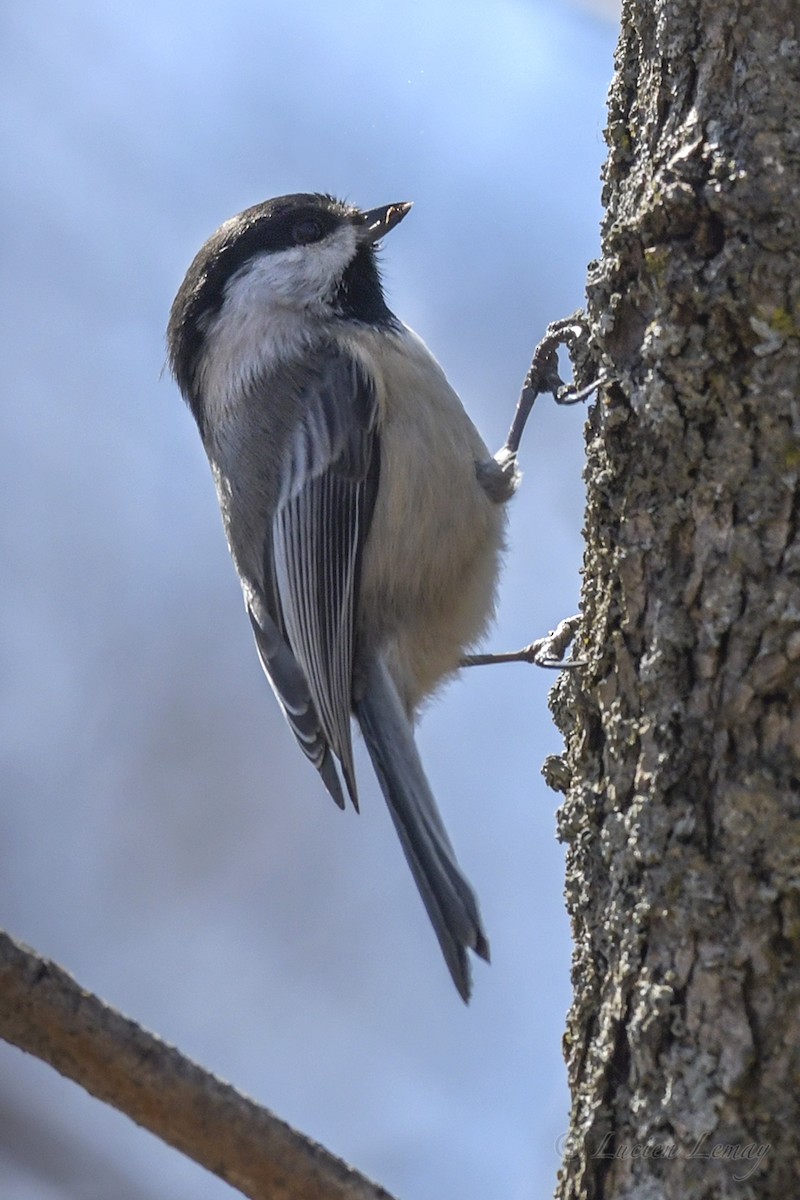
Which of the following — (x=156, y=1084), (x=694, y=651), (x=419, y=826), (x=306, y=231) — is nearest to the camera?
(x=156, y=1084)

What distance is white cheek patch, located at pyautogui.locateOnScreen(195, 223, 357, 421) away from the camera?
2189 mm

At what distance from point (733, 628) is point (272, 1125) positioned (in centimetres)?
53

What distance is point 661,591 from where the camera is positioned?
1107mm

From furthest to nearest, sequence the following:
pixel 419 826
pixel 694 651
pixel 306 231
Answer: pixel 306 231, pixel 419 826, pixel 694 651

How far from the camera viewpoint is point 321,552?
2016 mm

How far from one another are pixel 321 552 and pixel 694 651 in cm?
103

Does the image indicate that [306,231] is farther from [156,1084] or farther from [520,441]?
[156,1084]

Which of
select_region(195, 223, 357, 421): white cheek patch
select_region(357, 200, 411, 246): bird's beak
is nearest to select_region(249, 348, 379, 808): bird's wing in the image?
select_region(195, 223, 357, 421): white cheek patch

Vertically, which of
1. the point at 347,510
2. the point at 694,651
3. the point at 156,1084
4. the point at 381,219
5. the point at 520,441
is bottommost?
the point at 156,1084

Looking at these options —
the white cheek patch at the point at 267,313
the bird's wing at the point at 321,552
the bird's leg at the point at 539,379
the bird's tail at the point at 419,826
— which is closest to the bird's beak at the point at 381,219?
the white cheek patch at the point at 267,313

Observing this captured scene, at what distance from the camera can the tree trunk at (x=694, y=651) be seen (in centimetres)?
95

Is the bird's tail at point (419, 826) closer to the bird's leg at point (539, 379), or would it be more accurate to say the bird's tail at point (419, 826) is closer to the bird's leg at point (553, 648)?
the bird's leg at point (553, 648)

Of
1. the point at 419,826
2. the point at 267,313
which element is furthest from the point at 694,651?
the point at 267,313

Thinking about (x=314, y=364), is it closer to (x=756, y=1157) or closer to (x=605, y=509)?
(x=605, y=509)
